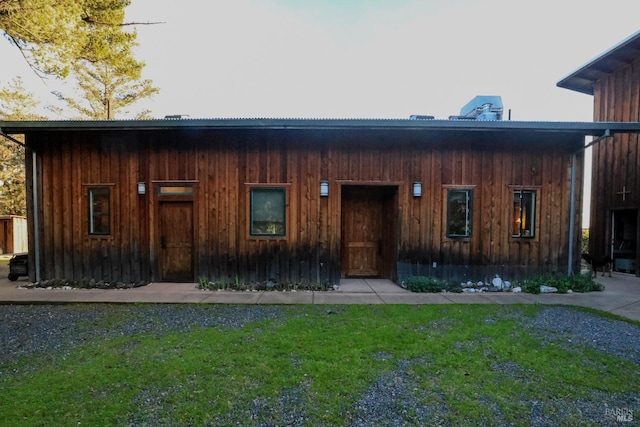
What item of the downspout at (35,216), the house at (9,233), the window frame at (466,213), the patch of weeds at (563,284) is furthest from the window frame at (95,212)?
the house at (9,233)

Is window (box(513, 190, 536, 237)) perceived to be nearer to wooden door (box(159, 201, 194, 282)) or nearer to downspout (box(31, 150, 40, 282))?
wooden door (box(159, 201, 194, 282))

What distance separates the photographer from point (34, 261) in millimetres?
6672

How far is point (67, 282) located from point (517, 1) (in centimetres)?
1510

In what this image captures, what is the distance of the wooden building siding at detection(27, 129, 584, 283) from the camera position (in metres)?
6.57

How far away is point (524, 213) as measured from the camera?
22.2ft

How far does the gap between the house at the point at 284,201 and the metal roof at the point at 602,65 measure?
461 cm

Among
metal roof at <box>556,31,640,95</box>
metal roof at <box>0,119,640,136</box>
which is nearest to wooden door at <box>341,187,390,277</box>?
metal roof at <box>0,119,640,136</box>

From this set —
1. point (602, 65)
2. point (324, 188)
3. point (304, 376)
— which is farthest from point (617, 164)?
point (304, 376)

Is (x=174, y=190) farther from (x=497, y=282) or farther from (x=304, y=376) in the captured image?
(x=497, y=282)

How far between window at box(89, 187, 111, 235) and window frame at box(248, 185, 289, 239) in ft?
9.98

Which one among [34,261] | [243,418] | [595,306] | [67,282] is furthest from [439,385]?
[34,261]

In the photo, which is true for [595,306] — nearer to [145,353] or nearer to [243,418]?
[243,418]

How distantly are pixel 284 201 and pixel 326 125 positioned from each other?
1762 mm

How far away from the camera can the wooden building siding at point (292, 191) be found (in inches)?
259
